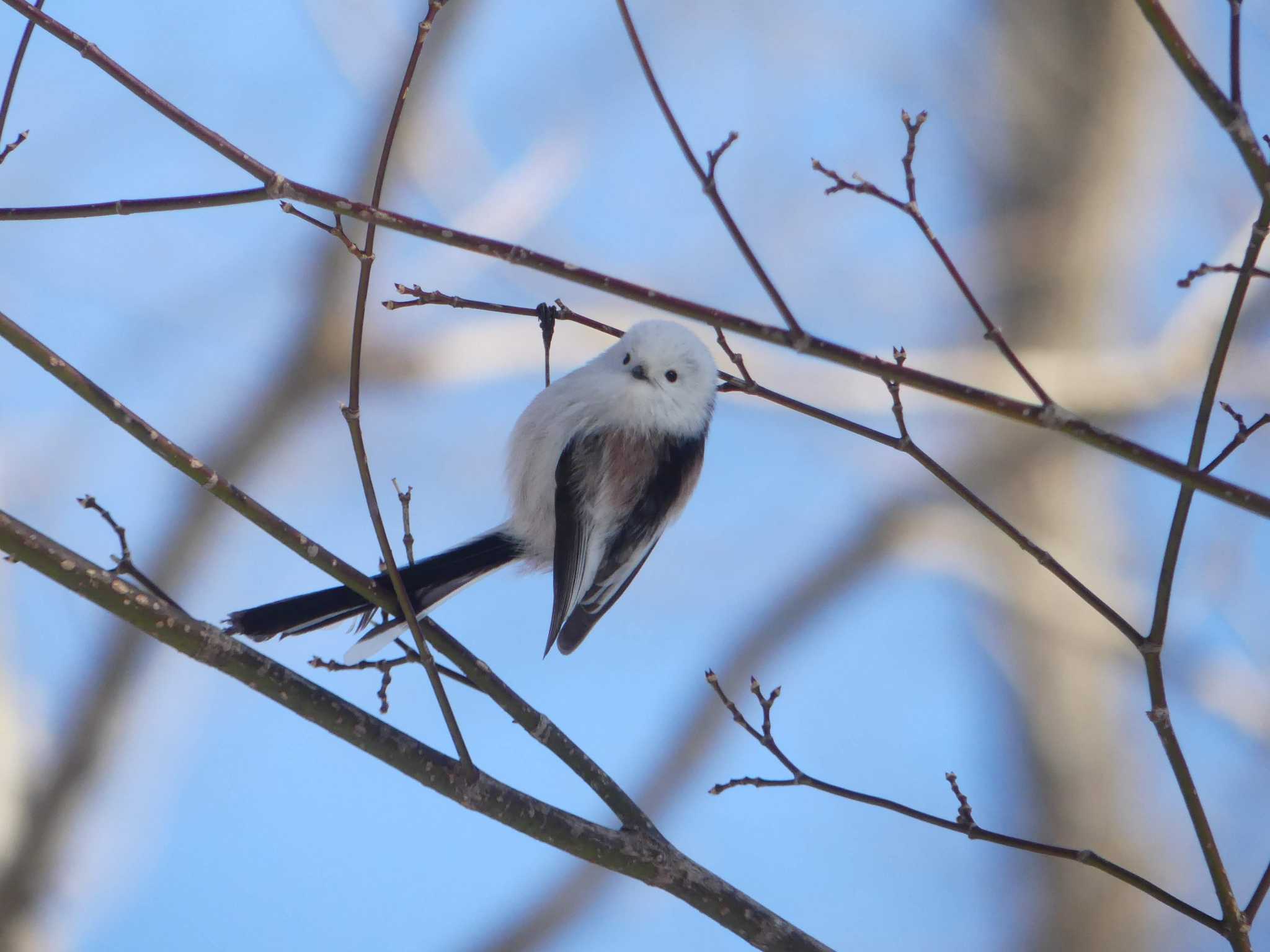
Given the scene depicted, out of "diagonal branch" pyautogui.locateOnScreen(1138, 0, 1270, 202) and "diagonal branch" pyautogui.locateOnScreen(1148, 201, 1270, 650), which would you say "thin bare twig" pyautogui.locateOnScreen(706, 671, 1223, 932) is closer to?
"diagonal branch" pyautogui.locateOnScreen(1148, 201, 1270, 650)

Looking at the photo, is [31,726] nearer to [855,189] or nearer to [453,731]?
[453,731]

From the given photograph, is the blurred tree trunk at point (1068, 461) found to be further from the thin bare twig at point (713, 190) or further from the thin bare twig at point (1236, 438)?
the thin bare twig at point (713, 190)

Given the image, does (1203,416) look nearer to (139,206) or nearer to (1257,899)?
(1257,899)

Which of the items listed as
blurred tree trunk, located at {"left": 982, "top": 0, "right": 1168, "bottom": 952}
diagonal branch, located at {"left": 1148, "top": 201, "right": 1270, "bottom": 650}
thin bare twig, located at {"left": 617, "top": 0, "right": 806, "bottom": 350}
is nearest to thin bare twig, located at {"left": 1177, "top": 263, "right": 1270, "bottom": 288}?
diagonal branch, located at {"left": 1148, "top": 201, "right": 1270, "bottom": 650}

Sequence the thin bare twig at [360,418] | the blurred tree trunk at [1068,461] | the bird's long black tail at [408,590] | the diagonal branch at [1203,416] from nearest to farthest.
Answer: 1. the diagonal branch at [1203,416]
2. the thin bare twig at [360,418]
3. the bird's long black tail at [408,590]
4. the blurred tree trunk at [1068,461]

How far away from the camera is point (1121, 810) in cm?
421

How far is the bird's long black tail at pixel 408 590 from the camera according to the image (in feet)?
4.22

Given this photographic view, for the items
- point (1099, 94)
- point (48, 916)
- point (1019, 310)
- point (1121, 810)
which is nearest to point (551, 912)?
point (48, 916)

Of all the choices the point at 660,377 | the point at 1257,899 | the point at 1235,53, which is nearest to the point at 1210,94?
the point at 1235,53

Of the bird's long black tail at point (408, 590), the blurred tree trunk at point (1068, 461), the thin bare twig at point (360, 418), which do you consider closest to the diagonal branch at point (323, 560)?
the thin bare twig at point (360, 418)

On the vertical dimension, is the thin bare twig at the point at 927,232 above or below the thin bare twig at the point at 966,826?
above

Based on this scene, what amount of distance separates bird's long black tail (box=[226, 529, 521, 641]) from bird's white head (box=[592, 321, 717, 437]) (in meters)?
0.27

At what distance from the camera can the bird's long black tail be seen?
50.7 inches

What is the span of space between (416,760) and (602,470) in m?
0.65
